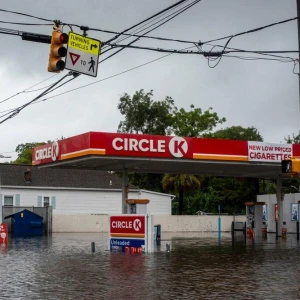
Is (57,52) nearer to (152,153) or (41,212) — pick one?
(152,153)

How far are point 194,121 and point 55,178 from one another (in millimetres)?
25093

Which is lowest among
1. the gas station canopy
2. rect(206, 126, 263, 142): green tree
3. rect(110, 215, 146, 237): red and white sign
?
rect(110, 215, 146, 237): red and white sign

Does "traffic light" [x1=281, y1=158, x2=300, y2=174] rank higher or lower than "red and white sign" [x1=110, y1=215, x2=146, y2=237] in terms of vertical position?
higher

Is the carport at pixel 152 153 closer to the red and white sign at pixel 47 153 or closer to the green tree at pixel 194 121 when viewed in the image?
the red and white sign at pixel 47 153

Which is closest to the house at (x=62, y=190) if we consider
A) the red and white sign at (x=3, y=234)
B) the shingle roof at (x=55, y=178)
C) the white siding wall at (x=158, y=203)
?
the shingle roof at (x=55, y=178)

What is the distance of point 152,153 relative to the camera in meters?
28.8

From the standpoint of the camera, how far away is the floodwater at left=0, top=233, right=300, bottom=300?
1358 centimetres

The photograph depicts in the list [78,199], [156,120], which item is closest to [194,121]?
[156,120]

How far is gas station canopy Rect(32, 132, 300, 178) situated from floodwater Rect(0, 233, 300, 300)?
4.99m

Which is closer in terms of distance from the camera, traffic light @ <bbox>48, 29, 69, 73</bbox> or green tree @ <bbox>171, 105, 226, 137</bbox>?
→ traffic light @ <bbox>48, 29, 69, 73</bbox>

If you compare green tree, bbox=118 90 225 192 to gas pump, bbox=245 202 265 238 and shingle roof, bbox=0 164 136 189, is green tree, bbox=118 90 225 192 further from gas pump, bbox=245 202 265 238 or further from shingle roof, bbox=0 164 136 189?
gas pump, bbox=245 202 265 238

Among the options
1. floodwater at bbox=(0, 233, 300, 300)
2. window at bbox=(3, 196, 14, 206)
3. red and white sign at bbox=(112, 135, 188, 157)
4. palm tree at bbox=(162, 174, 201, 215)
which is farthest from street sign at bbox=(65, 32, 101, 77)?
palm tree at bbox=(162, 174, 201, 215)

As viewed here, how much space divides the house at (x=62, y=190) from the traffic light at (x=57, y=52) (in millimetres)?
35283

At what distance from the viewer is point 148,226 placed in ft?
80.8
